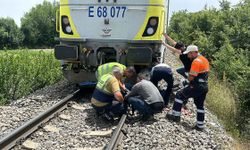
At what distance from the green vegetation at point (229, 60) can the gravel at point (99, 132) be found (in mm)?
1927

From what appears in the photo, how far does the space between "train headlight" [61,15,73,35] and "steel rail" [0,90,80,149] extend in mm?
1920

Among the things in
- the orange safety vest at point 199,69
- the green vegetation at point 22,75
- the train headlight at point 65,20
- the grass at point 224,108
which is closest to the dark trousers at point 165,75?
the orange safety vest at point 199,69

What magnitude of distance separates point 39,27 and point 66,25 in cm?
7830

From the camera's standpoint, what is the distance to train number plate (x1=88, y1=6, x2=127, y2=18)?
29.2 feet

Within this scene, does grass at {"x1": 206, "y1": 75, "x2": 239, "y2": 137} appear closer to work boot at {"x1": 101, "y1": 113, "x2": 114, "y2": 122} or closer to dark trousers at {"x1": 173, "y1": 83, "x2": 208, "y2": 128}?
dark trousers at {"x1": 173, "y1": 83, "x2": 208, "y2": 128}

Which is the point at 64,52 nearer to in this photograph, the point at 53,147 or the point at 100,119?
the point at 100,119

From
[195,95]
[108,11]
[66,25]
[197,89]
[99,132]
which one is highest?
[108,11]

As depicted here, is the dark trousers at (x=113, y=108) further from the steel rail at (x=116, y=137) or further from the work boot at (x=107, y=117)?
the steel rail at (x=116, y=137)

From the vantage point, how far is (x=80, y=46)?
361 inches

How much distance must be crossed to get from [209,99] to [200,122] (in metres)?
3.36

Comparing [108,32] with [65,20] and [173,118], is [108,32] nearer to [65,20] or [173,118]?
[65,20]

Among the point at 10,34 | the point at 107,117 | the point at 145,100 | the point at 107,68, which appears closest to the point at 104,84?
the point at 107,117

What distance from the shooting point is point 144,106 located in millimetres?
7090

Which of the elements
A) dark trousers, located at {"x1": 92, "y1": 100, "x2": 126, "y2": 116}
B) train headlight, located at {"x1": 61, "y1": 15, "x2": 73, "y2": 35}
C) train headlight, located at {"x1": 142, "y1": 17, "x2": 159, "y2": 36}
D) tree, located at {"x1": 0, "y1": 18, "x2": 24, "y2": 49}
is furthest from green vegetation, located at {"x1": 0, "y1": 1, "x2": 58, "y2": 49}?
dark trousers, located at {"x1": 92, "y1": 100, "x2": 126, "y2": 116}
